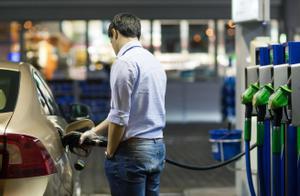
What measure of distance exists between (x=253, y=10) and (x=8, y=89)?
3313 millimetres

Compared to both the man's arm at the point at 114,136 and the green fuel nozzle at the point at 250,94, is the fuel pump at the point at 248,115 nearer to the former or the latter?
the green fuel nozzle at the point at 250,94

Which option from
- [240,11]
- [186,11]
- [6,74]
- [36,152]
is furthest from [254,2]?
[186,11]

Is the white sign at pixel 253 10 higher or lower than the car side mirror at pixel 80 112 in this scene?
higher

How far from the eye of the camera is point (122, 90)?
4.41 meters

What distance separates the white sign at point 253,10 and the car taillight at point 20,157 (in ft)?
12.3

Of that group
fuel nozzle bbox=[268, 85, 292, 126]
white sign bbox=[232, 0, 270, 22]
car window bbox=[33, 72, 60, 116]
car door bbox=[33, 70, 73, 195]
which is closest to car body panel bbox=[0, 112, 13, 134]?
car door bbox=[33, 70, 73, 195]

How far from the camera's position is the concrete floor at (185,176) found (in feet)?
29.2

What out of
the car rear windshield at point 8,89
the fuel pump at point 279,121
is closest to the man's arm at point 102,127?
the car rear windshield at point 8,89

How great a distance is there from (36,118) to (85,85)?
1267cm

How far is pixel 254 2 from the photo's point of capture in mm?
7363

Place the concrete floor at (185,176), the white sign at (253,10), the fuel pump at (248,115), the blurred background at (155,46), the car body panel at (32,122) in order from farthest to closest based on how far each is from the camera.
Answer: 1. the blurred background at (155,46)
2. the concrete floor at (185,176)
3. the white sign at (253,10)
4. the fuel pump at (248,115)
5. the car body panel at (32,122)

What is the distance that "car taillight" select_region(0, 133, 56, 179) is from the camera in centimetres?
419

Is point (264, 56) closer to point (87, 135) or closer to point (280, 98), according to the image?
point (280, 98)

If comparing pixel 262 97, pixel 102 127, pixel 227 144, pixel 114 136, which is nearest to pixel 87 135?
pixel 102 127
